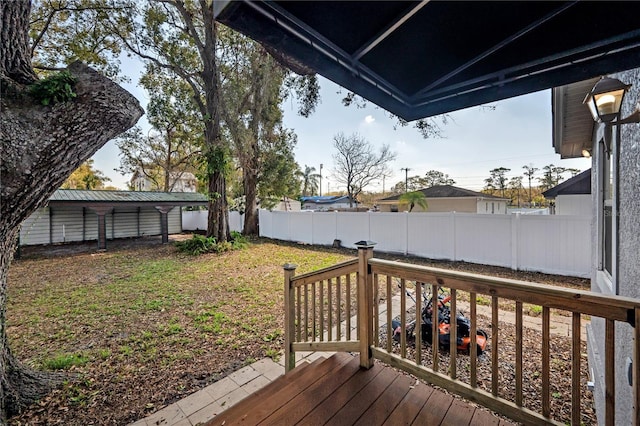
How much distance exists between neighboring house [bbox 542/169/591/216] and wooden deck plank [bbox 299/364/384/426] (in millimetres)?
10213

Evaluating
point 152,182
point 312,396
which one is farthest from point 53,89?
point 152,182

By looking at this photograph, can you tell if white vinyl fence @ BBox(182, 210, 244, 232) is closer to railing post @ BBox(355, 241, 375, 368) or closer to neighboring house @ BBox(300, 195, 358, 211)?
railing post @ BBox(355, 241, 375, 368)

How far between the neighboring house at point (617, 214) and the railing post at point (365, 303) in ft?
4.65

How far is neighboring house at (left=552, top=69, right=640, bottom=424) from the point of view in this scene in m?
1.54

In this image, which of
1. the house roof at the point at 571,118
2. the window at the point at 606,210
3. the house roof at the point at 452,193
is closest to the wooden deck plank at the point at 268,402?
the window at the point at 606,210

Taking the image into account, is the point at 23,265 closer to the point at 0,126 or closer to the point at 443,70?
the point at 0,126

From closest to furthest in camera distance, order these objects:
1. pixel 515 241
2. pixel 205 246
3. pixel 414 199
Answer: pixel 515 241
pixel 205 246
pixel 414 199

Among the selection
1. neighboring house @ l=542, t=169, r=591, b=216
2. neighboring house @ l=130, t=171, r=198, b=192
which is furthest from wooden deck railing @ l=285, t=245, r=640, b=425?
neighboring house @ l=130, t=171, r=198, b=192

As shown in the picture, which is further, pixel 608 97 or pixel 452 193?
pixel 452 193

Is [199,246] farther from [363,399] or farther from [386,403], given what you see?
[386,403]

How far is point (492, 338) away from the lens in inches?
61.6

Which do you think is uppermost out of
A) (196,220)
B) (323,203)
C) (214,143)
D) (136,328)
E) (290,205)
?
(214,143)

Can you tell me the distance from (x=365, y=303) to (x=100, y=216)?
1168 centimetres

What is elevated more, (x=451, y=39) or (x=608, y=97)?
(x=451, y=39)
